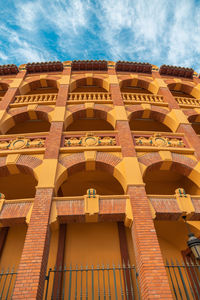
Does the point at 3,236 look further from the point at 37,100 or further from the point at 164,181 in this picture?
the point at 164,181

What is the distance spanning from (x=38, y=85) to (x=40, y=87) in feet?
0.72

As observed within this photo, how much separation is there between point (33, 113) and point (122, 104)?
4.15m

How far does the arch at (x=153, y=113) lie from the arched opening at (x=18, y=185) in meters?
5.31

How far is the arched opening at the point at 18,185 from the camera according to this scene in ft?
27.6

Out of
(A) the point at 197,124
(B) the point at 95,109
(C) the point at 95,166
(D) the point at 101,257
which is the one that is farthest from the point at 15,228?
(A) the point at 197,124

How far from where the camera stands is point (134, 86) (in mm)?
12406

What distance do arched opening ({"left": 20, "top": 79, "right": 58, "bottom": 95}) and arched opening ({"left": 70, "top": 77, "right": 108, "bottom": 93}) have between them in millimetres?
1179

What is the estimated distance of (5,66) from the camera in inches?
484

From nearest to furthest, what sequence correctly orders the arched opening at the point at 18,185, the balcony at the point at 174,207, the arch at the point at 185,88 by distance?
the balcony at the point at 174,207 < the arched opening at the point at 18,185 < the arch at the point at 185,88

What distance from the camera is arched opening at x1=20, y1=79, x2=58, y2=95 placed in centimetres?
1154

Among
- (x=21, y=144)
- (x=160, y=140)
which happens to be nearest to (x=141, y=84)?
(x=160, y=140)

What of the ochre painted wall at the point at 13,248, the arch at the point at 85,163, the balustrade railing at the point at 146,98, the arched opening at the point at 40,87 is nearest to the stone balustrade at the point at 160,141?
the arch at the point at 85,163

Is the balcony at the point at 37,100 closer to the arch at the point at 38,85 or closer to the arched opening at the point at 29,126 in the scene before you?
the arched opening at the point at 29,126

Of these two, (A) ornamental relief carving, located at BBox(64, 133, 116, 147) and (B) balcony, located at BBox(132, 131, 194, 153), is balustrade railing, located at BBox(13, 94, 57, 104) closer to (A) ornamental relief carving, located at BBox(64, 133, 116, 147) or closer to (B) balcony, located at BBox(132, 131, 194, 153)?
(A) ornamental relief carving, located at BBox(64, 133, 116, 147)
